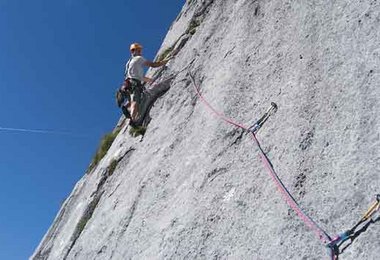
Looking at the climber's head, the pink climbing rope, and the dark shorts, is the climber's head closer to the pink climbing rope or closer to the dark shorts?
the dark shorts

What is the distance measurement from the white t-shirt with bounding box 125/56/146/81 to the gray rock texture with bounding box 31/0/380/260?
1.90 meters

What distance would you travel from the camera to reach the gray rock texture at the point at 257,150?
5.50 meters

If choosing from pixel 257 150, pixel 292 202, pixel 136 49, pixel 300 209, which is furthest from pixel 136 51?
pixel 300 209

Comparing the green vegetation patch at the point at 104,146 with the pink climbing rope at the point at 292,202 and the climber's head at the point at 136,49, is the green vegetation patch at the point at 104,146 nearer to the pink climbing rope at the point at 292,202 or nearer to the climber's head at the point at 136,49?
the climber's head at the point at 136,49

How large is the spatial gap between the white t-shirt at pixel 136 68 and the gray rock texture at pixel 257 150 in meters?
1.90

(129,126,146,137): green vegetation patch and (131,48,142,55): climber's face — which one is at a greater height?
(131,48,142,55): climber's face

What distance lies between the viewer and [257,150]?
22.8 ft

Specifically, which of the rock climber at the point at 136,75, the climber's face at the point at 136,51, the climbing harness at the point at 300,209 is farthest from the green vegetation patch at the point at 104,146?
the climbing harness at the point at 300,209

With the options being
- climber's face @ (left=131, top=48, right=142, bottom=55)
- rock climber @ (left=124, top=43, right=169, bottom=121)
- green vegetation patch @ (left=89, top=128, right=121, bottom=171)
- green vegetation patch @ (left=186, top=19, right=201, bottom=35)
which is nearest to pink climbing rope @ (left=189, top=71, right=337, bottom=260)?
rock climber @ (left=124, top=43, right=169, bottom=121)

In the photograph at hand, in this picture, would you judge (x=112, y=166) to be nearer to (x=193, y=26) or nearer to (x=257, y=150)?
(x=193, y=26)

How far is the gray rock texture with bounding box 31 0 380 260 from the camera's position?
18.1ft

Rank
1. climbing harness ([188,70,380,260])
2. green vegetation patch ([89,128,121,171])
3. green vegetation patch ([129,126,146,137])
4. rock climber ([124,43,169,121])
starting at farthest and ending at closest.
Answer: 1. green vegetation patch ([89,128,121,171])
2. rock climber ([124,43,169,121])
3. green vegetation patch ([129,126,146,137])
4. climbing harness ([188,70,380,260])

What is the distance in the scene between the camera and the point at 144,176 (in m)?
9.49

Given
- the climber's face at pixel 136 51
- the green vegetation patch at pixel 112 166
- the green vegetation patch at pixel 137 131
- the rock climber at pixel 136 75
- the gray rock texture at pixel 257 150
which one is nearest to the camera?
the gray rock texture at pixel 257 150
